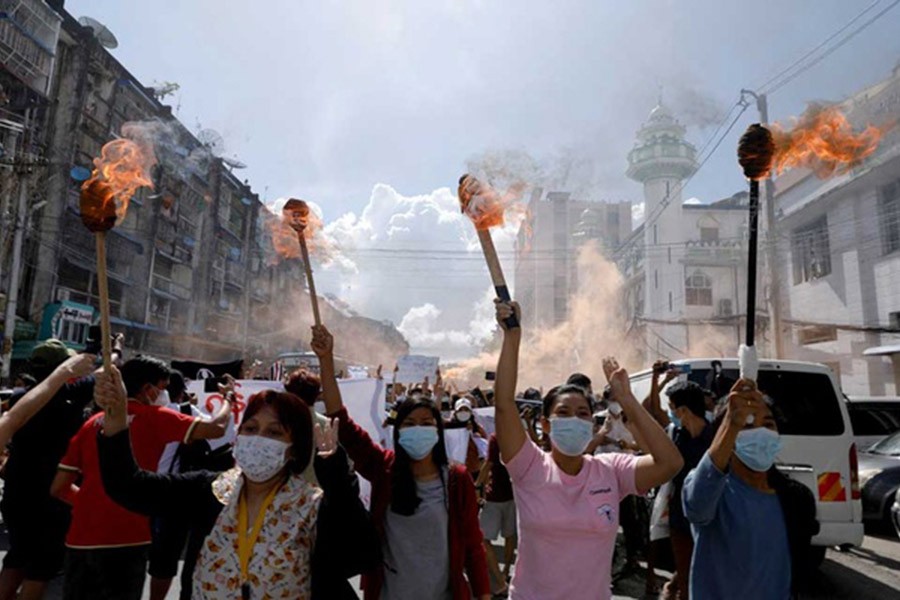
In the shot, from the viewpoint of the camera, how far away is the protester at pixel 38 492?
397cm

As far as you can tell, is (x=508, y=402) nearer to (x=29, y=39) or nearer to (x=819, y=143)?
(x=819, y=143)

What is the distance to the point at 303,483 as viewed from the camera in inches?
98.0

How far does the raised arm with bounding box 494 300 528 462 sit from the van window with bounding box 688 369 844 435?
4087mm

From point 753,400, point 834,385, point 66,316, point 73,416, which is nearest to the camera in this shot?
point 753,400

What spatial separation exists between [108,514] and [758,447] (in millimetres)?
3297

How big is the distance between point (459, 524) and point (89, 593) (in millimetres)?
1988

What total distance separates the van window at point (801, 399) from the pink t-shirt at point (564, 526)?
3.90 meters

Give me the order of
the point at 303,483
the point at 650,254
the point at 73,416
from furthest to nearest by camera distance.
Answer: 1. the point at 650,254
2. the point at 73,416
3. the point at 303,483

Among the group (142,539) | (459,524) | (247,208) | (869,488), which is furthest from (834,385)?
A: (247,208)

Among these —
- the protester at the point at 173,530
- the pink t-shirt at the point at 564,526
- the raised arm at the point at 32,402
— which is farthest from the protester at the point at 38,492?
the pink t-shirt at the point at 564,526

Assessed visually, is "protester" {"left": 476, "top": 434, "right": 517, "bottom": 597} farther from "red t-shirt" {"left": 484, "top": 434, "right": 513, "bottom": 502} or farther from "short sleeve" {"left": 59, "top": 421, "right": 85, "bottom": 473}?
"short sleeve" {"left": 59, "top": 421, "right": 85, "bottom": 473}

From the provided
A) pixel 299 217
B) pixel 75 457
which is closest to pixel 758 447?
pixel 299 217

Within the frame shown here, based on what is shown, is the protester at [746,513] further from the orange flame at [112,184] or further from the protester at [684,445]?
the orange flame at [112,184]

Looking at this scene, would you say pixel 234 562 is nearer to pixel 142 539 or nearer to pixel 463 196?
pixel 142 539
